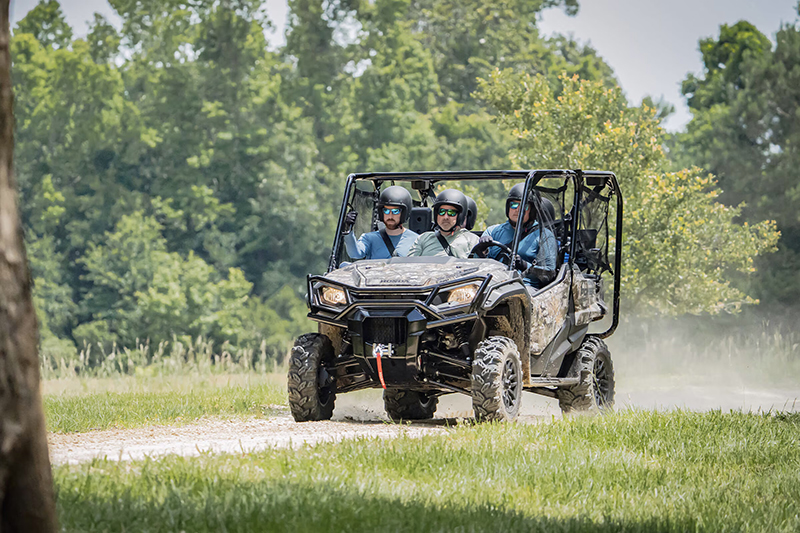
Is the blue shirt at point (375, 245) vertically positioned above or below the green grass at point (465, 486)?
above

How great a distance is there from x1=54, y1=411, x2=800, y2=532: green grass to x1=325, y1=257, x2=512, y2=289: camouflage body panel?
5.39 feet

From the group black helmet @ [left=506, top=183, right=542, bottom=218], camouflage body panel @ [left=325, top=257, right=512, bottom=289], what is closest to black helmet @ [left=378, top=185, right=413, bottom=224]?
black helmet @ [left=506, top=183, right=542, bottom=218]

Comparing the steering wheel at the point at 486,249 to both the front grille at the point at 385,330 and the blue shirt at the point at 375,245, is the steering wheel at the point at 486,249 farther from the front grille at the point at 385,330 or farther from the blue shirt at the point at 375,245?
the front grille at the point at 385,330

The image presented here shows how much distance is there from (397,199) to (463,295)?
2302 millimetres

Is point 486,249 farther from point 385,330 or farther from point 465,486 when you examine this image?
point 465,486

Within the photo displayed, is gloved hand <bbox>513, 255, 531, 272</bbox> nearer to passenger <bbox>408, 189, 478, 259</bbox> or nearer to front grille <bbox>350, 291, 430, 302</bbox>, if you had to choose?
passenger <bbox>408, 189, 478, 259</bbox>

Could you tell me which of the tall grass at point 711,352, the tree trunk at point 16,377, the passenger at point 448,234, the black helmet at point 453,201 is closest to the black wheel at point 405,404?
the passenger at point 448,234

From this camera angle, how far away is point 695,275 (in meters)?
27.6

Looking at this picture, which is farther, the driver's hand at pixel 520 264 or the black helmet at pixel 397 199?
the black helmet at pixel 397 199

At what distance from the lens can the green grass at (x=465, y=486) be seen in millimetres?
5555

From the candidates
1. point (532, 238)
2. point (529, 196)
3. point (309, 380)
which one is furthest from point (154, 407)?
point (529, 196)

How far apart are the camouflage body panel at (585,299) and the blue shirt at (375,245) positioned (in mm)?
1849

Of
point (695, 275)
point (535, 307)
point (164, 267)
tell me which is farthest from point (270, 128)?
point (535, 307)

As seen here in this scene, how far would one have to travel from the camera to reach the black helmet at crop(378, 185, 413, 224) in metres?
11.9
